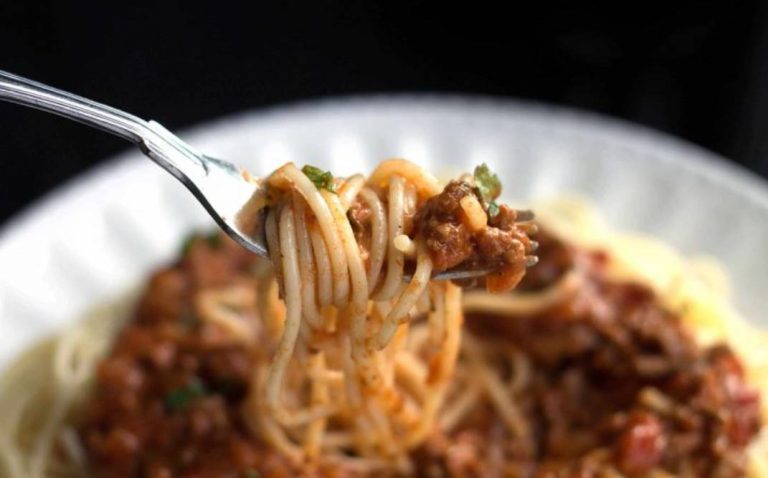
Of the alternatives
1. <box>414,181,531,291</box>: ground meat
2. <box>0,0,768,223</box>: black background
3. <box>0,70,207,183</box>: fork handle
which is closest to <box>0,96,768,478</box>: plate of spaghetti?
<box>414,181,531,291</box>: ground meat

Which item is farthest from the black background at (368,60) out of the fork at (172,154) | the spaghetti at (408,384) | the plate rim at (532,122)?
the fork at (172,154)

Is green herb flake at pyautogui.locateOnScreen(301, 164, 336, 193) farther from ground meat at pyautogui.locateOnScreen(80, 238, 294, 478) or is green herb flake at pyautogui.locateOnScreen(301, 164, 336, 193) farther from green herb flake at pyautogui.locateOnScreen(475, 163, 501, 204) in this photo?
ground meat at pyautogui.locateOnScreen(80, 238, 294, 478)

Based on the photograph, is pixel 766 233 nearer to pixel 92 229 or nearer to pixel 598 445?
pixel 598 445

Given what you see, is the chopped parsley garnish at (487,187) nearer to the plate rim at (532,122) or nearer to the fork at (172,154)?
the fork at (172,154)

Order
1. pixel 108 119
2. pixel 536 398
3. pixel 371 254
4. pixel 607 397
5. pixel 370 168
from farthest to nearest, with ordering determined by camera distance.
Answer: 1. pixel 370 168
2. pixel 536 398
3. pixel 607 397
4. pixel 371 254
5. pixel 108 119

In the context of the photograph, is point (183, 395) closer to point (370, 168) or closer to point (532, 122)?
point (370, 168)

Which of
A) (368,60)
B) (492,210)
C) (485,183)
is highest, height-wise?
(368,60)

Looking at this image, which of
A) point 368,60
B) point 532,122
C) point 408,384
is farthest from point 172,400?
point 368,60
